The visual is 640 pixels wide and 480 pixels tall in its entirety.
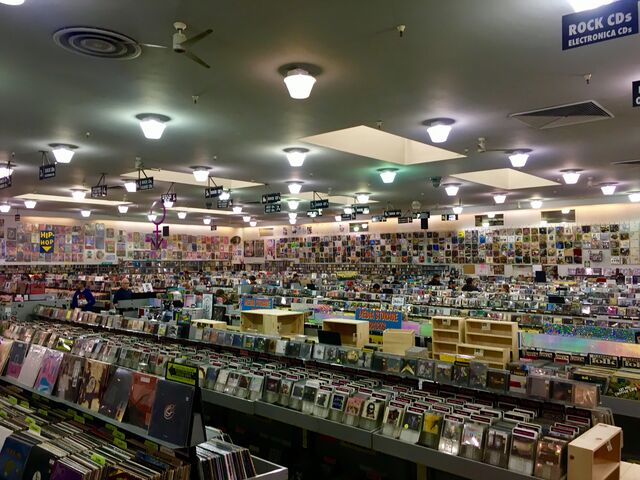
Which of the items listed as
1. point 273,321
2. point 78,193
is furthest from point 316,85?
point 78,193

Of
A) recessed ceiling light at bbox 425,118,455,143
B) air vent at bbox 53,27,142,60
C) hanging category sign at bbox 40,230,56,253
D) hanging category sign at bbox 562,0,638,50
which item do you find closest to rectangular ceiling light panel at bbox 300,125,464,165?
recessed ceiling light at bbox 425,118,455,143

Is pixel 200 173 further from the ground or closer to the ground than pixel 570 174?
closer to the ground

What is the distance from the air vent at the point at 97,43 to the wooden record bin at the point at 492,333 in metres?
6.76

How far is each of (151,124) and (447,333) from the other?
6032 millimetres

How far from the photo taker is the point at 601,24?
10.8 feet

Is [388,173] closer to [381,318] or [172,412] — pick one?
[381,318]

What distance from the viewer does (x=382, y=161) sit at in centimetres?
977

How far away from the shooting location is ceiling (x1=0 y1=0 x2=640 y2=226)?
3756mm

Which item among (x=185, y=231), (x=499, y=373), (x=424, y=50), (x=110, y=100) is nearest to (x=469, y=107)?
(x=424, y=50)

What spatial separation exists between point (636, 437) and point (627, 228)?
50.0ft

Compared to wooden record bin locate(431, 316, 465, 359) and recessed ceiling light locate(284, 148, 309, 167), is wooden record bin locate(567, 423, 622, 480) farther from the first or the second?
recessed ceiling light locate(284, 148, 309, 167)

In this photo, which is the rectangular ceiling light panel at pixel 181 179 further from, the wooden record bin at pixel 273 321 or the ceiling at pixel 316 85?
the wooden record bin at pixel 273 321

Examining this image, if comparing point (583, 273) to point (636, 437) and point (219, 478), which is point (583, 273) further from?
point (219, 478)

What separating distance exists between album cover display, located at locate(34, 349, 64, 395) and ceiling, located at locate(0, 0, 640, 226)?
274 cm
